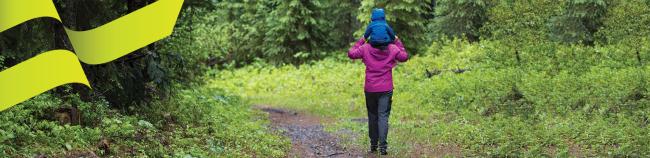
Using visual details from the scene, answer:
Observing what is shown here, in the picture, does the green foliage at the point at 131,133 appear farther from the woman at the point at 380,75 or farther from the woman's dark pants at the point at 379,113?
the woman at the point at 380,75

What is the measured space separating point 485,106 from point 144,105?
7.72m

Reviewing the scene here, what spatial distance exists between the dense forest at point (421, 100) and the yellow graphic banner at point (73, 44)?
32 centimetres

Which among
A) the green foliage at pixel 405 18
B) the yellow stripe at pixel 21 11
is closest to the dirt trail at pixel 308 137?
the yellow stripe at pixel 21 11

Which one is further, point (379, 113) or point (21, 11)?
point (379, 113)

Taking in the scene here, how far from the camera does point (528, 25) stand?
1323 cm

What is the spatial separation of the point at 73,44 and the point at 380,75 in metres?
4.43

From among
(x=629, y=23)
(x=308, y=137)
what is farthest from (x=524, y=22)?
(x=308, y=137)

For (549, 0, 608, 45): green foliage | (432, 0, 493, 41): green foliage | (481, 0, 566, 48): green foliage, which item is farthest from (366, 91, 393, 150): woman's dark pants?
(432, 0, 493, 41): green foliage

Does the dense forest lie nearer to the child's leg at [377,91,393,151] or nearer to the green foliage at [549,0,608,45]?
the green foliage at [549,0,608,45]

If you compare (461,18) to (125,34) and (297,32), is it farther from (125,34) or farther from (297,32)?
(125,34)

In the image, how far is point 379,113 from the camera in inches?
378

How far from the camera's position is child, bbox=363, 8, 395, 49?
367 inches

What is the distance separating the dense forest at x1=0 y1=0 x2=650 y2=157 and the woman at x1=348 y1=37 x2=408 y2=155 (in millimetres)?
838

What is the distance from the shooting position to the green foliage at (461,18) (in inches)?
929
